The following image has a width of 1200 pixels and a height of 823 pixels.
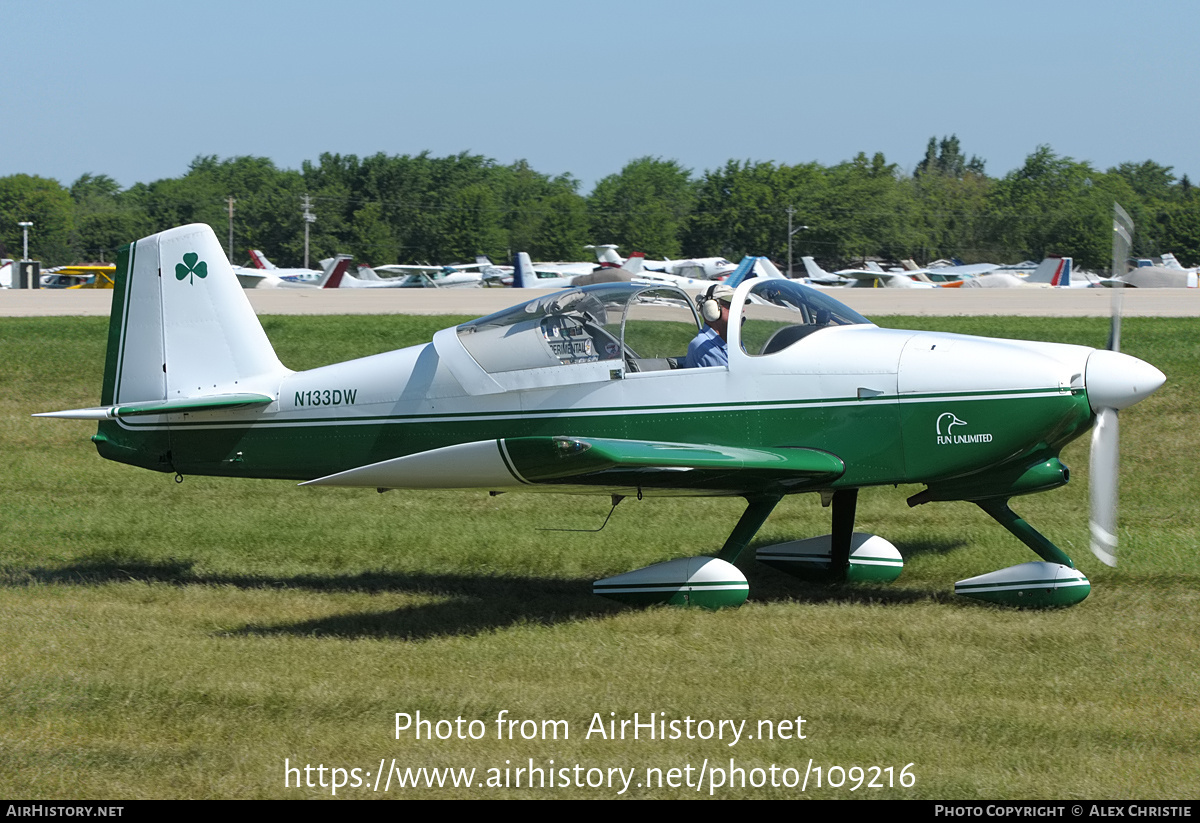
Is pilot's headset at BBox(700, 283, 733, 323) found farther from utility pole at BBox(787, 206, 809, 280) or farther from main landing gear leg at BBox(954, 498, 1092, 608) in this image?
utility pole at BBox(787, 206, 809, 280)

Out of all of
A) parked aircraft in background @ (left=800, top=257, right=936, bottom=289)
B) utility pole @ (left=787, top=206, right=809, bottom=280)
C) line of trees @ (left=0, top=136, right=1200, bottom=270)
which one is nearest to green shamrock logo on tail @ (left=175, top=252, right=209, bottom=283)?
parked aircraft in background @ (left=800, top=257, right=936, bottom=289)

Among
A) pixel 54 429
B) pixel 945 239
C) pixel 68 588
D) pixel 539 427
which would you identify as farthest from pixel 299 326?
pixel 945 239

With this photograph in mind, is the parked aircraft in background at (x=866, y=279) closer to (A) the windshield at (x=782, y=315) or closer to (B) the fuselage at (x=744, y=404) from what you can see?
(A) the windshield at (x=782, y=315)

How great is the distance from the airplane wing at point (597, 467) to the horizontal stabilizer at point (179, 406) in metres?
1.53

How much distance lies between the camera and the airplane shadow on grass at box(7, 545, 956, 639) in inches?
298

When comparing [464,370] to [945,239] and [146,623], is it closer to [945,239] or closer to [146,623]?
[146,623]

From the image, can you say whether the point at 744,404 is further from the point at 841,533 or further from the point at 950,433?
the point at 841,533

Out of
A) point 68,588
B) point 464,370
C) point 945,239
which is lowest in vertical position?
point 68,588

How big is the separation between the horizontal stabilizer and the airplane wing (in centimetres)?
153

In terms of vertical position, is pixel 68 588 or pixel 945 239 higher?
pixel 945 239

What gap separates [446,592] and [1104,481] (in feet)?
15.1

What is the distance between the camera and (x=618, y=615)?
761 centimetres

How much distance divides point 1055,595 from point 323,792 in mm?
4812

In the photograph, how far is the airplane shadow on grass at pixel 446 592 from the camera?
298 inches
